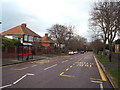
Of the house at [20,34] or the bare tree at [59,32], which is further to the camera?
the bare tree at [59,32]

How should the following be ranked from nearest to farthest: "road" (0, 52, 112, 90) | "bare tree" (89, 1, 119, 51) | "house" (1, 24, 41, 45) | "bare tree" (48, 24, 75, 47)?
"road" (0, 52, 112, 90)
"bare tree" (89, 1, 119, 51)
"house" (1, 24, 41, 45)
"bare tree" (48, 24, 75, 47)

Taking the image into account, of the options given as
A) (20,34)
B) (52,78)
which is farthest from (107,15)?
(20,34)

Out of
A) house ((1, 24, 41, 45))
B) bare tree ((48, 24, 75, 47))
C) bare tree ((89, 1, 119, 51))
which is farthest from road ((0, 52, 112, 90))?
bare tree ((48, 24, 75, 47))

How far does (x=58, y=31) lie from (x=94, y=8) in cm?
3056

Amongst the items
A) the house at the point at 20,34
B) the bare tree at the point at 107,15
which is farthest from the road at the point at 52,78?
the house at the point at 20,34

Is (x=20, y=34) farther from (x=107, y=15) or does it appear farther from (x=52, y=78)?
(x=52, y=78)

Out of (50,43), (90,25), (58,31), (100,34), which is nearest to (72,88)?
(90,25)

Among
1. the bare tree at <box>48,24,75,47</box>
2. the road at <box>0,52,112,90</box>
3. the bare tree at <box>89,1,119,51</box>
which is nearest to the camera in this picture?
the road at <box>0,52,112,90</box>

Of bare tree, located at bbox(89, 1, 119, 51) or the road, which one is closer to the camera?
the road

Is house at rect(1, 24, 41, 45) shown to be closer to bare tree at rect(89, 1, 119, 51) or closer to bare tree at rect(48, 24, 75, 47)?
bare tree at rect(48, 24, 75, 47)

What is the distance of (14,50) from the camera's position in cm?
2497

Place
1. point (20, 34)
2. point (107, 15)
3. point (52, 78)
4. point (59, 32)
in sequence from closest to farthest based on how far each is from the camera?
point (52, 78), point (107, 15), point (20, 34), point (59, 32)

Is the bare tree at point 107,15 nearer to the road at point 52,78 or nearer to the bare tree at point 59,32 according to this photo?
the road at point 52,78

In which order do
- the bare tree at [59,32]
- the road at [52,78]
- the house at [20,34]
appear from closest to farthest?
the road at [52,78]
the house at [20,34]
the bare tree at [59,32]
